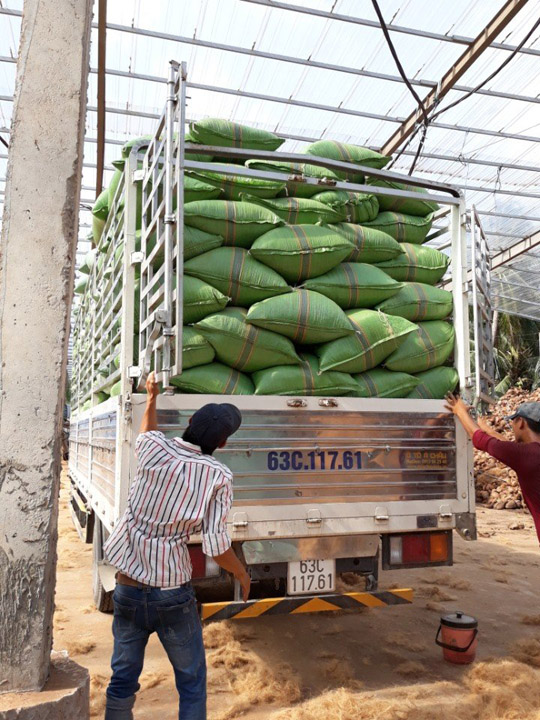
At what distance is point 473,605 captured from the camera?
4820 millimetres

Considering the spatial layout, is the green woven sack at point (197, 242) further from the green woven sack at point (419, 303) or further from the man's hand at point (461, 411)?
the man's hand at point (461, 411)

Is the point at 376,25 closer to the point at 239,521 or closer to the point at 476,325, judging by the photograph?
the point at 476,325

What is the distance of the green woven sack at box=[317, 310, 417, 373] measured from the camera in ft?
11.4

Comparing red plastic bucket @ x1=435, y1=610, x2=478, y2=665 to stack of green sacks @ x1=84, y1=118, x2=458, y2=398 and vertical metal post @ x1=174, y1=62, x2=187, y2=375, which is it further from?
vertical metal post @ x1=174, y1=62, x2=187, y2=375

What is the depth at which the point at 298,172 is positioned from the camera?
395cm

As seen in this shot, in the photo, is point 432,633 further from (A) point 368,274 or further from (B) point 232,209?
(B) point 232,209

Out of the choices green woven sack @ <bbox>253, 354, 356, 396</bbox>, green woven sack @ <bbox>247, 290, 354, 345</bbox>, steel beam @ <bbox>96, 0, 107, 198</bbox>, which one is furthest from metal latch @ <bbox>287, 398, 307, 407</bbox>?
steel beam @ <bbox>96, 0, 107, 198</bbox>

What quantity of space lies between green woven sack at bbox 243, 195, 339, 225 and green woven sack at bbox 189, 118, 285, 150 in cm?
41

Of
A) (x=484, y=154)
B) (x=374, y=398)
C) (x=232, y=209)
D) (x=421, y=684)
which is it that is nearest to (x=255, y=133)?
(x=232, y=209)

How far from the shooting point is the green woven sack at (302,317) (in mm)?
3363

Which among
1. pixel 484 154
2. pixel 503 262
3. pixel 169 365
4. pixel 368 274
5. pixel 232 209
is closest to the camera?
pixel 169 365

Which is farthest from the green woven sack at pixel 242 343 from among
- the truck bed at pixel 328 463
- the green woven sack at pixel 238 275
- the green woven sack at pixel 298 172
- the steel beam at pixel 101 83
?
the steel beam at pixel 101 83

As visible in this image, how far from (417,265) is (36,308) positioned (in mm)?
2675

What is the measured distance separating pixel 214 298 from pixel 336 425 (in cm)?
89
